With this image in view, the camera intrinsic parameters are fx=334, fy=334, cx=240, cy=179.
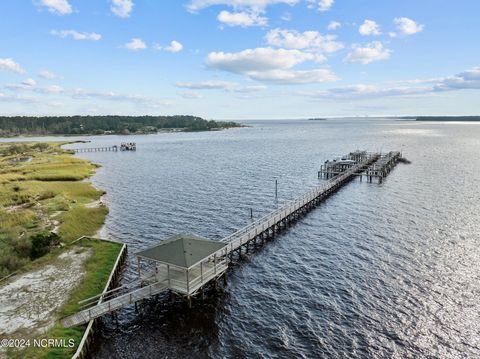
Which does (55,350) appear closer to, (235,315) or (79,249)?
(235,315)

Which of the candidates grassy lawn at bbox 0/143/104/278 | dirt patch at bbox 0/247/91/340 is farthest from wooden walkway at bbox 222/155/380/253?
grassy lawn at bbox 0/143/104/278

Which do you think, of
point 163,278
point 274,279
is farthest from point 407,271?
point 163,278

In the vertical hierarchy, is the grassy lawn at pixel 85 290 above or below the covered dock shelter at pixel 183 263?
below

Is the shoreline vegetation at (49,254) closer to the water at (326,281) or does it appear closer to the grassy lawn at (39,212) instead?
the grassy lawn at (39,212)

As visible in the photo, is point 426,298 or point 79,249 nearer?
point 426,298

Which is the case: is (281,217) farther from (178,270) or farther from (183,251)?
(183,251)

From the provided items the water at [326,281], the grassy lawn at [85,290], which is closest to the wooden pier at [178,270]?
the grassy lawn at [85,290]

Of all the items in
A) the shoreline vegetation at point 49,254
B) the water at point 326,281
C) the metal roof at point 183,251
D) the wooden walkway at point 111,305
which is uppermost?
the metal roof at point 183,251
